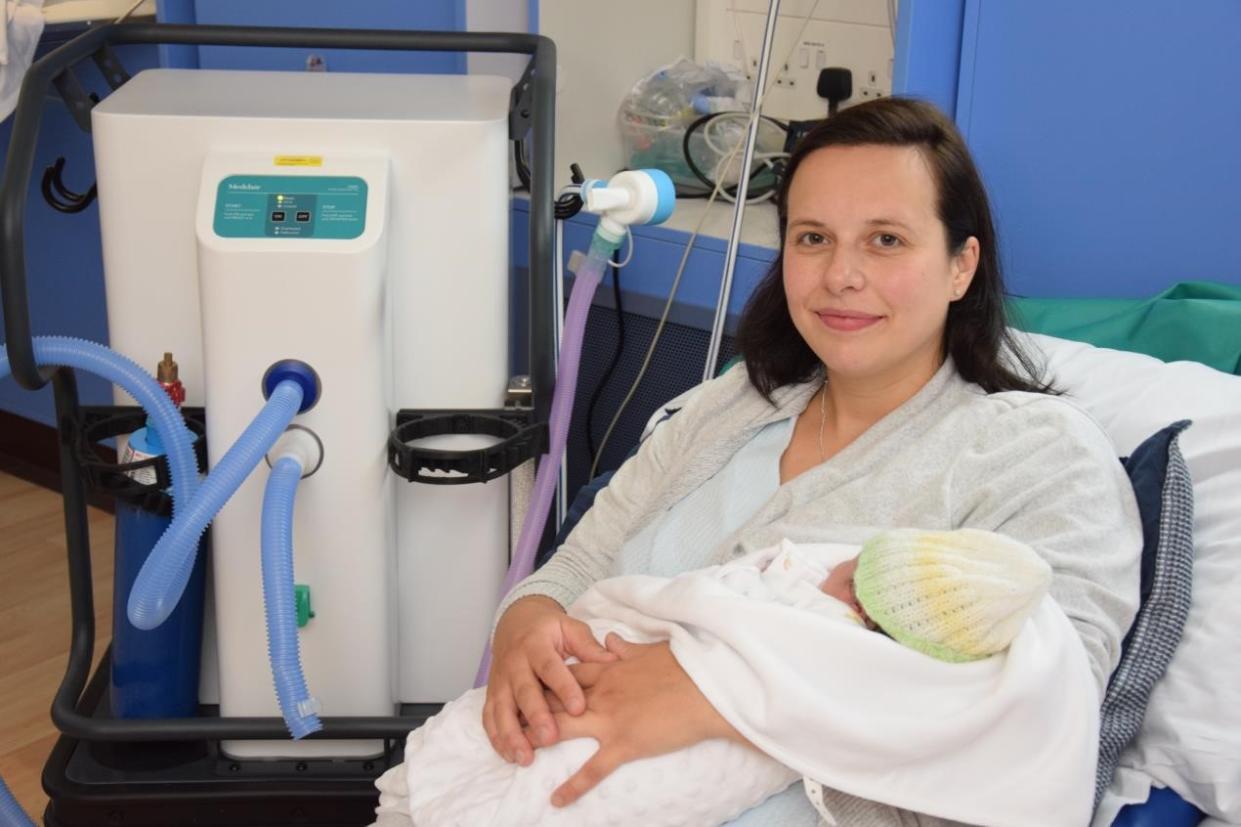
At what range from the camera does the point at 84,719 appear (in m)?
1.85

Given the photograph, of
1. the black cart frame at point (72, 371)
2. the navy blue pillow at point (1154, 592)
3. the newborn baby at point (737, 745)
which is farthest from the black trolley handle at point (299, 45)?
the navy blue pillow at point (1154, 592)

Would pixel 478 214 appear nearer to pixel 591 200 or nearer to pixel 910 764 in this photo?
pixel 591 200

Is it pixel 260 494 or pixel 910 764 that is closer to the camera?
pixel 910 764

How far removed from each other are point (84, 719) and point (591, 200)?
912 millimetres

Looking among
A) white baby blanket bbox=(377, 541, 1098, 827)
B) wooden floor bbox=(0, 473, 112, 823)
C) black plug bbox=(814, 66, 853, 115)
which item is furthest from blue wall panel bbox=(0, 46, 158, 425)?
white baby blanket bbox=(377, 541, 1098, 827)

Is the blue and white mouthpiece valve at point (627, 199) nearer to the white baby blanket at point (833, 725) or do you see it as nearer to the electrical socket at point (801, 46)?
the white baby blanket at point (833, 725)

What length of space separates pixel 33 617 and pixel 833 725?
2.03 meters

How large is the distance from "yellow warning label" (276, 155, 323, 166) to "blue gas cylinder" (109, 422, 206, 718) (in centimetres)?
38

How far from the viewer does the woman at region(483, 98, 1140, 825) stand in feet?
4.30

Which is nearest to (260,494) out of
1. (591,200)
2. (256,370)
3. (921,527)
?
(256,370)

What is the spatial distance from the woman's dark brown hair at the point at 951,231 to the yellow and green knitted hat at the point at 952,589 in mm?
393

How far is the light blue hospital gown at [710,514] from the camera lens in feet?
5.16

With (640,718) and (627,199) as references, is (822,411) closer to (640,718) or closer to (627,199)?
(627,199)

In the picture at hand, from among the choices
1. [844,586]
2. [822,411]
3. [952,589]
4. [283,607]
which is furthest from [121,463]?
[952,589]
